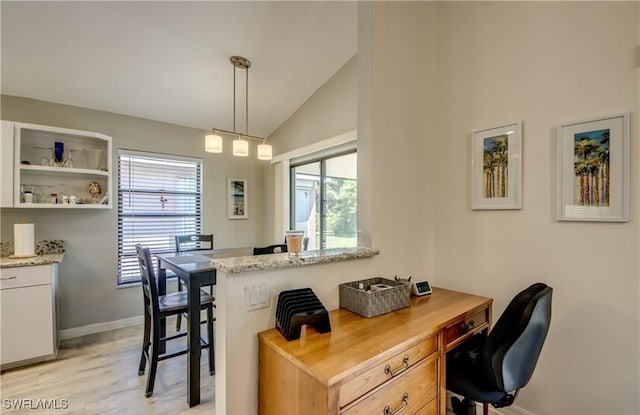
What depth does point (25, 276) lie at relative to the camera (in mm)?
2559

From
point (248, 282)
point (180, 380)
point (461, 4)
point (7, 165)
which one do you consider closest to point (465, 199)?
point (461, 4)

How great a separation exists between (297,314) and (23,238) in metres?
3.02

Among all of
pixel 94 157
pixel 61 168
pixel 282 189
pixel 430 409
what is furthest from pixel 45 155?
pixel 430 409

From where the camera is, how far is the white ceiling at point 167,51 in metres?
2.27

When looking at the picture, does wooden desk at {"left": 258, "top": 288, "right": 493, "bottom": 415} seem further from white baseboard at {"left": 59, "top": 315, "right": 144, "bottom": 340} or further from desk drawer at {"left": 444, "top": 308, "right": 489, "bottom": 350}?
white baseboard at {"left": 59, "top": 315, "right": 144, "bottom": 340}

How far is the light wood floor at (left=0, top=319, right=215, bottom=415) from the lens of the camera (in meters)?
2.05

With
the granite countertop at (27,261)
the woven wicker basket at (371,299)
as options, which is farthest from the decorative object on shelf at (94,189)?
the woven wicker basket at (371,299)

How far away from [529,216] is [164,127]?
156 inches

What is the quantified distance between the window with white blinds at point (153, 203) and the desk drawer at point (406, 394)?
3.46 metres

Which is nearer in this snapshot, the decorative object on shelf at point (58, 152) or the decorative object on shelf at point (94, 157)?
the decorative object on shelf at point (58, 152)

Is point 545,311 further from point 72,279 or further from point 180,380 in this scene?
point 72,279

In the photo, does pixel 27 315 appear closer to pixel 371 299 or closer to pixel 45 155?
pixel 45 155

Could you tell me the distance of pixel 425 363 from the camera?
138cm

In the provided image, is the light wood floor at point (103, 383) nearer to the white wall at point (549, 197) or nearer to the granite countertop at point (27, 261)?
the granite countertop at point (27, 261)
